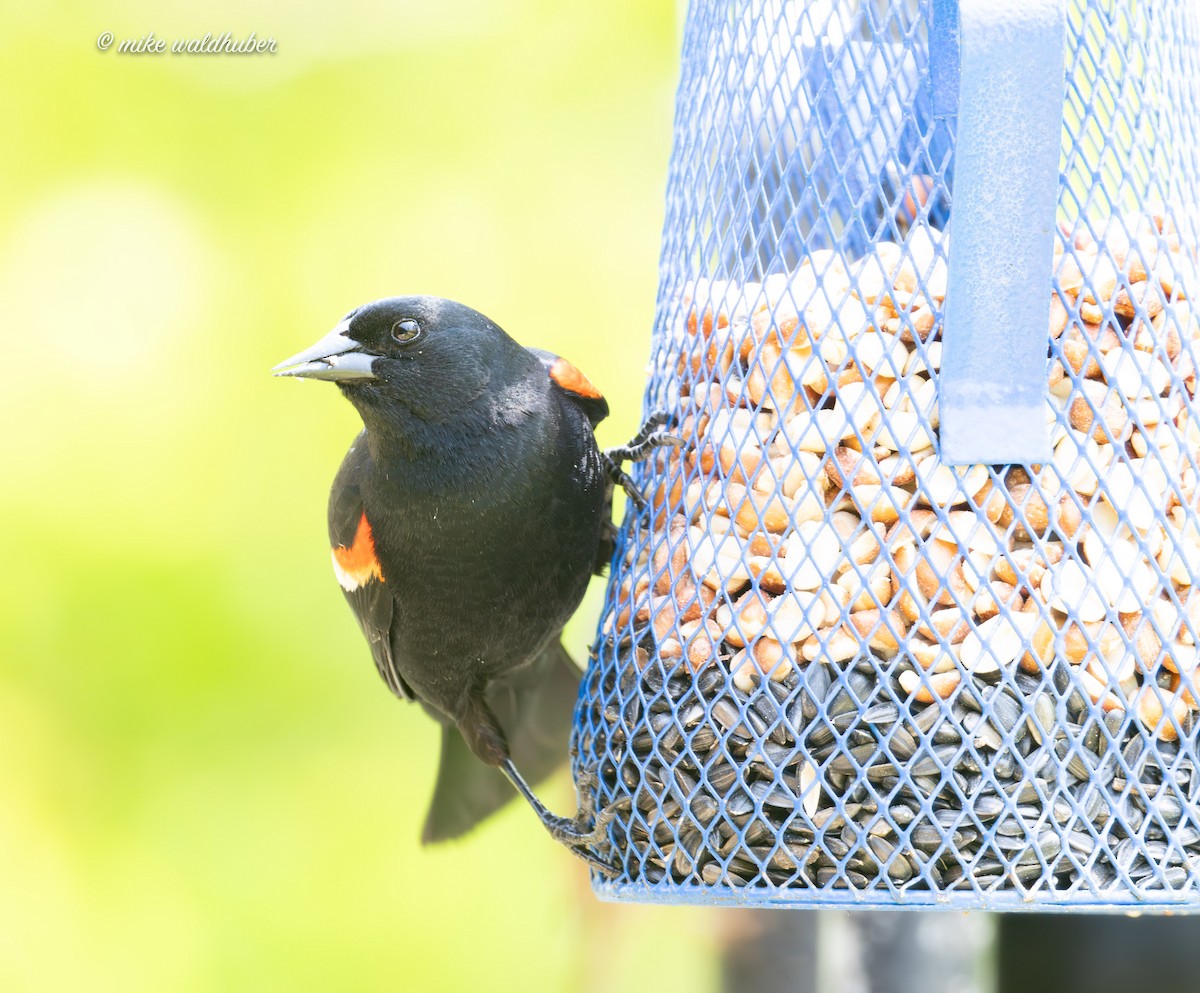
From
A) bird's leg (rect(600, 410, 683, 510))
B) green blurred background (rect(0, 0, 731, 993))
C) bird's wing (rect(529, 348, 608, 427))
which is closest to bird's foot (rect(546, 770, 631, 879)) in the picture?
bird's leg (rect(600, 410, 683, 510))

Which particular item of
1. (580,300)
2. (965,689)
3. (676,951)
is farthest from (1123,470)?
(580,300)

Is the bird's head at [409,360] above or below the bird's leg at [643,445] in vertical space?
above

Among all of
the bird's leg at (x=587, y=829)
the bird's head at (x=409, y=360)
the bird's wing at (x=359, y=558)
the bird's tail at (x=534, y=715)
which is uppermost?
the bird's head at (x=409, y=360)

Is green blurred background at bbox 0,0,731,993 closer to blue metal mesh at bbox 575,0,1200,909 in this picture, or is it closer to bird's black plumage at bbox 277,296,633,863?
bird's black plumage at bbox 277,296,633,863

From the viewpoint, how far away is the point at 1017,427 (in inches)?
110

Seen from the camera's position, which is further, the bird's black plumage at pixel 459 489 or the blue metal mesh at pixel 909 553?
the bird's black plumage at pixel 459 489

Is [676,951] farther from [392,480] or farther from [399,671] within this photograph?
[392,480]

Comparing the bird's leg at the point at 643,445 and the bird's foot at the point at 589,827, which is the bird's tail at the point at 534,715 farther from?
the bird's foot at the point at 589,827

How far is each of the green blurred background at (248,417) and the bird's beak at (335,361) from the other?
2.53 meters

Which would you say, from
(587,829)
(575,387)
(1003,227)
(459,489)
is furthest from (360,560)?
(1003,227)

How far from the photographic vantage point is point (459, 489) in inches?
146

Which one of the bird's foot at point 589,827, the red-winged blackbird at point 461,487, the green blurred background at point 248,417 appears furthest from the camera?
the green blurred background at point 248,417

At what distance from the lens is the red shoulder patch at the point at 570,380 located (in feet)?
13.1

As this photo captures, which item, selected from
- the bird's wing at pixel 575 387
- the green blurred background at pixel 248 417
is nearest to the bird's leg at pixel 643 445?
the bird's wing at pixel 575 387
